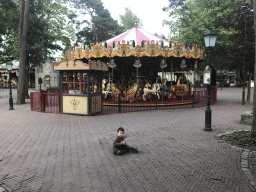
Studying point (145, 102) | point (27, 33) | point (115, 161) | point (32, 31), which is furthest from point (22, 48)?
point (115, 161)

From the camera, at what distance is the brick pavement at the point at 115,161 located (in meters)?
3.63

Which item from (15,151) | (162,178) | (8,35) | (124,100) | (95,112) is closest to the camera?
(162,178)

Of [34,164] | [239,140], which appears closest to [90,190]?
[34,164]

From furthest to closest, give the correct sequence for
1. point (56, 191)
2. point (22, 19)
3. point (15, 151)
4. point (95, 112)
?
point (22, 19)
point (95, 112)
point (15, 151)
point (56, 191)

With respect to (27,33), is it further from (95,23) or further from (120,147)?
(95,23)

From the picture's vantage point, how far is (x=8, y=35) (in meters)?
21.4

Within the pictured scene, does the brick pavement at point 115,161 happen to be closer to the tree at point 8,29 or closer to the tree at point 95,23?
the tree at point 8,29

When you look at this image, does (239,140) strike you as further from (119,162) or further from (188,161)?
(119,162)

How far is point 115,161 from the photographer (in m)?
4.66

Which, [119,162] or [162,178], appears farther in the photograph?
[119,162]

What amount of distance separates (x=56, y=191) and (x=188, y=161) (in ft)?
9.17

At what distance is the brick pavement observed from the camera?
11.9 feet

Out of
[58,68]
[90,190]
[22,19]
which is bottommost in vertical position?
[90,190]

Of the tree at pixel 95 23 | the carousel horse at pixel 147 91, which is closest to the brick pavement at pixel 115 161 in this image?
the carousel horse at pixel 147 91
